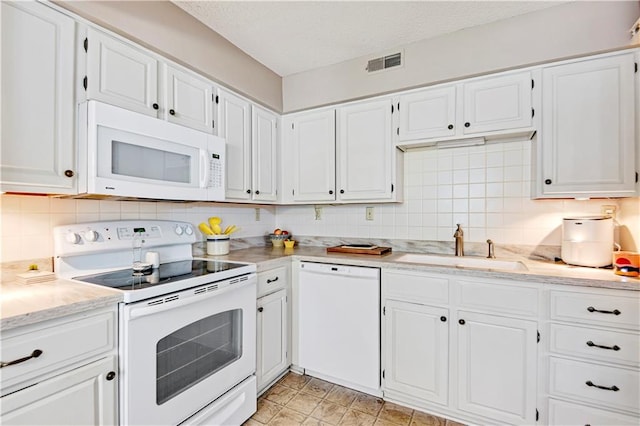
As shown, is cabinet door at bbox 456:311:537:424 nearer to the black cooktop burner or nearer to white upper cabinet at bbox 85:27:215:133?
the black cooktop burner

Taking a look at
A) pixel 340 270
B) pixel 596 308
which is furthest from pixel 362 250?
pixel 596 308

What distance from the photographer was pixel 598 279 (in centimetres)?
148

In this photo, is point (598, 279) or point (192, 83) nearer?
point (598, 279)

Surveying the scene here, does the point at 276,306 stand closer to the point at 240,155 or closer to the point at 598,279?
the point at 240,155

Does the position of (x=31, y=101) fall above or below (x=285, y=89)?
below

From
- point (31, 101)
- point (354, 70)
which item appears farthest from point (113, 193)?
point (354, 70)

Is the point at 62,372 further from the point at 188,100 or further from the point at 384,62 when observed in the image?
the point at 384,62

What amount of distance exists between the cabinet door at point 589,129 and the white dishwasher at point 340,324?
A: 1281 millimetres

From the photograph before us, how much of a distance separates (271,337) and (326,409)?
0.58m

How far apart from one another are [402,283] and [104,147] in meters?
1.82

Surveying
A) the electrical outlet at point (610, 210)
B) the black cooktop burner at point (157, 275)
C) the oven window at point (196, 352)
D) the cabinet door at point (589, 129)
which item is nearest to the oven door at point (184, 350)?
the oven window at point (196, 352)

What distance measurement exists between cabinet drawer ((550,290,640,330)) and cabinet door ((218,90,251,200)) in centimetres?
207

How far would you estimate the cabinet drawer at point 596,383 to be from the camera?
144cm

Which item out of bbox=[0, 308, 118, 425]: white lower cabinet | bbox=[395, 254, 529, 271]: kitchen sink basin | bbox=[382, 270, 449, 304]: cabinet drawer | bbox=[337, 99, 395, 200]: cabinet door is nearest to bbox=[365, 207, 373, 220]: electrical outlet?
bbox=[337, 99, 395, 200]: cabinet door
